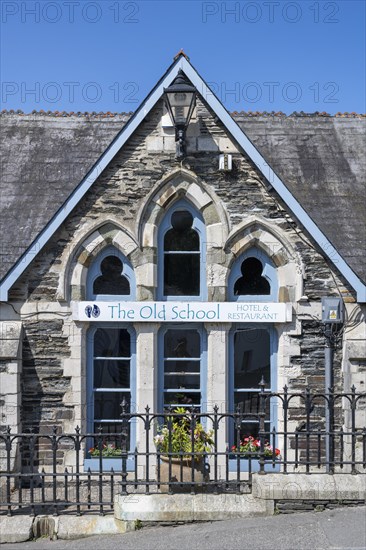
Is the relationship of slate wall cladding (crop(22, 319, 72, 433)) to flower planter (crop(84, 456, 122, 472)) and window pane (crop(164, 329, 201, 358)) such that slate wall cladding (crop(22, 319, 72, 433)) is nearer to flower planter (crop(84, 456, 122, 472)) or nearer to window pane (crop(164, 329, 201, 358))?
flower planter (crop(84, 456, 122, 472))

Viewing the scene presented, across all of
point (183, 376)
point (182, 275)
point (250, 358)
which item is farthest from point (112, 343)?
point (250, 358)

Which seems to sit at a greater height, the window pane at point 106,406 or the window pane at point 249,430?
the window pane at point 106,406

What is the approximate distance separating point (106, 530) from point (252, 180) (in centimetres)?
535

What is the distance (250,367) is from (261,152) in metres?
3.98

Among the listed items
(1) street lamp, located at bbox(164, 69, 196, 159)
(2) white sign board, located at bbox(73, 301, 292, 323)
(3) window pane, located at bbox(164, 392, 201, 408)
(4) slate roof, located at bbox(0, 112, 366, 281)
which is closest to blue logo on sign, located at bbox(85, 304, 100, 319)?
(2) white sign board, located at bbox(73, 301, 292, 323)

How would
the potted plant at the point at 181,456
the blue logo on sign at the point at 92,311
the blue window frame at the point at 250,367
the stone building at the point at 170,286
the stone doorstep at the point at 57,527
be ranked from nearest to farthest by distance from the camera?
the stone doorstep at the point at 57,527 → the potted plant at the point at 181,456 → the stone building at the point at 170,286 → the blue logo on sign at the point at 92,311 → the blue window frame at the point at 250,367

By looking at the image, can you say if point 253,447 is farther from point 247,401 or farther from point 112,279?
point 112,279

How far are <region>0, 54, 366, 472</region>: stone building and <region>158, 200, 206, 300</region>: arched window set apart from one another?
0.7 inches

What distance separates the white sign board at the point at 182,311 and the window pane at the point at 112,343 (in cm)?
35

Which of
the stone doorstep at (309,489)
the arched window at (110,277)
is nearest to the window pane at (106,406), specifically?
the arched window at (110,277)

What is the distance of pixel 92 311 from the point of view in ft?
33.2

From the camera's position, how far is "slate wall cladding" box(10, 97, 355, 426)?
33.3ft

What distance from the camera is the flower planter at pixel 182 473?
7914 mm

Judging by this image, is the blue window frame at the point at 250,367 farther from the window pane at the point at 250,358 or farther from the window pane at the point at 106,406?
the window pane at the point at 106,406
